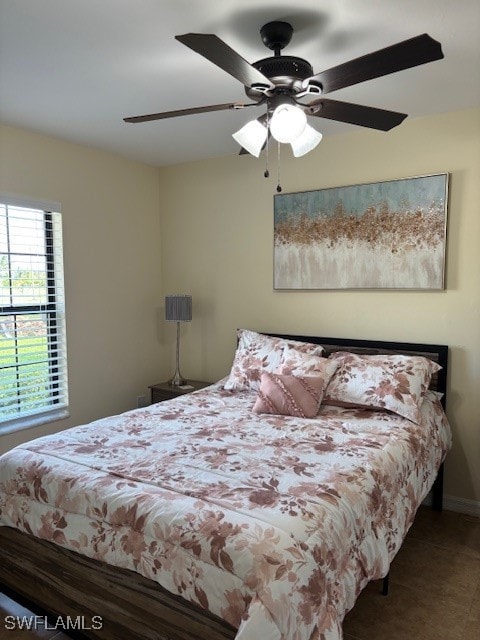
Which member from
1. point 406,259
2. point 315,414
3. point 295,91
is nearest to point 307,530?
point 315,414

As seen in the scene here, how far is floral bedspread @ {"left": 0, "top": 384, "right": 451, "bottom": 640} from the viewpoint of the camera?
1362 mm

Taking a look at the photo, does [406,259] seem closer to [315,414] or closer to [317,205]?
[317,205]

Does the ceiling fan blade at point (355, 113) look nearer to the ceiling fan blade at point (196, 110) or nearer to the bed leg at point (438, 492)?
the ceiling fan blade at point (196, 110)

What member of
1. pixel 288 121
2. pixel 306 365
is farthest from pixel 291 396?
pixel 288 121

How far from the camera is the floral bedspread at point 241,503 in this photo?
136 centimetres

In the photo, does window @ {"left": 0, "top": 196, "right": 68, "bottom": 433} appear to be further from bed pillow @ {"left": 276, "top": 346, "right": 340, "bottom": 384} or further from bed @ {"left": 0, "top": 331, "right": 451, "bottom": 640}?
bed pillow @ {"left": 276, "top": 346, "right": 340, "bottom": 384}

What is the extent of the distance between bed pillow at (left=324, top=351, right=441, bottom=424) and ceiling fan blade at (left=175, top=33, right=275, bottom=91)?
1700 mm

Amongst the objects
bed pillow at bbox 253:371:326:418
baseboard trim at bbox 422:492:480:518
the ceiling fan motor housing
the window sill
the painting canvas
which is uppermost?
the ceiling fan motor housing

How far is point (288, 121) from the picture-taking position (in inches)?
70.3

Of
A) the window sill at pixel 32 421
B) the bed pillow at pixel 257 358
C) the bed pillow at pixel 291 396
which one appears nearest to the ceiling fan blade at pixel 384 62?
the bed pillow at pixel 291 396

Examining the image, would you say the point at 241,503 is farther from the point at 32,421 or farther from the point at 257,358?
the point at 32,421

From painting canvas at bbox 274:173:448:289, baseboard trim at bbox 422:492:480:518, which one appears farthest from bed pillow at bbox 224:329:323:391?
baseboard trim at bbox 422:492:480:518

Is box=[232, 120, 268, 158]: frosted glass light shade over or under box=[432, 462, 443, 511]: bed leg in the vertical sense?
over

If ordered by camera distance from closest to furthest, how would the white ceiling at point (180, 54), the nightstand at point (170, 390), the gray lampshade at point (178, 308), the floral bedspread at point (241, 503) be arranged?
1. the floral bedspread at point (241, 503)
2. the white ceiling at point (180, 54)
3. the nightstand at point (170, 390)
4. the gray lampshade at point (178, 308)
